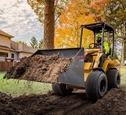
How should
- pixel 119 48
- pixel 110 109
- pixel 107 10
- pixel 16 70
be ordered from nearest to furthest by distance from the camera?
pixel 110 109
pixel 16 70
pixel 107 10
pixel 119 48

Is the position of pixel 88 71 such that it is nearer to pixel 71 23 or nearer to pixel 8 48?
pixel 71 23

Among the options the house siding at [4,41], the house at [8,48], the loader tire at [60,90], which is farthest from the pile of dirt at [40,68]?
the house siding at [4,41]

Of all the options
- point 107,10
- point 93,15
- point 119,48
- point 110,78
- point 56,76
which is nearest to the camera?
point 56,76

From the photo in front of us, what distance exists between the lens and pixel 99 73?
6.53 m

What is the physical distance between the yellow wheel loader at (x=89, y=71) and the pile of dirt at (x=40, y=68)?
18 cm

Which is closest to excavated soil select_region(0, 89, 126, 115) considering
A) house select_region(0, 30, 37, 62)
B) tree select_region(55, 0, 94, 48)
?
tree select_region(55, 0, 94, 48)

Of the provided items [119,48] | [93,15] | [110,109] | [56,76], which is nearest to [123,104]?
[110,109]

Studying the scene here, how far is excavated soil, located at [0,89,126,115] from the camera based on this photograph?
18.0 feet

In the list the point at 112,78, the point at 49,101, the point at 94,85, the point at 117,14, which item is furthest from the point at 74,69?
the point at 117,14

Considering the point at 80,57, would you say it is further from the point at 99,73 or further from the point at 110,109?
the point at 110,109

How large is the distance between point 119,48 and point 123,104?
96.7ft

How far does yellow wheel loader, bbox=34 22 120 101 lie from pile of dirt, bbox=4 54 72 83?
0.18 m

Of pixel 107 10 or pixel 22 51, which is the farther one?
pixel 22 51

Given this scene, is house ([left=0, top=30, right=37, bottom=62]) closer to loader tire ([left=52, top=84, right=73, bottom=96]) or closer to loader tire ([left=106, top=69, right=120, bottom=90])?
loader tire ([left=52, top=84, right=73, bottom=96])
